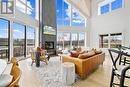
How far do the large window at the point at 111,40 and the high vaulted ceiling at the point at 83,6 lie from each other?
104 inches

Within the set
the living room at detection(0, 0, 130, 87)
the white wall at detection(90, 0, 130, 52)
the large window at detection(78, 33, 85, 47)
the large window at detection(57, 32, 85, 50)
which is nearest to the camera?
the living room at detection(0, 0, 130, 87)

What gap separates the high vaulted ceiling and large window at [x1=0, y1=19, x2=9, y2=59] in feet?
23.3

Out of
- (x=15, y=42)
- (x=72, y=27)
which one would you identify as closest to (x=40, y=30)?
(x=15, y=42)

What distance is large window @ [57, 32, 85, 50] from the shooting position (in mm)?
12584

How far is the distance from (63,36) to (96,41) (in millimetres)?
2994

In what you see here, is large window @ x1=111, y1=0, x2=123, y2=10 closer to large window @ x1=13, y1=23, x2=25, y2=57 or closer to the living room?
the living room

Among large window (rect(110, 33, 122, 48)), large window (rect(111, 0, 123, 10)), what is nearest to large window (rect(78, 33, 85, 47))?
large window (rect(110, 33, 122, 48))

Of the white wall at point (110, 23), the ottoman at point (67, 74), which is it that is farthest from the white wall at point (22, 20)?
the white wall at point (110, 23)

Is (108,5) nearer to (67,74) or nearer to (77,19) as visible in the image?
(77,19)

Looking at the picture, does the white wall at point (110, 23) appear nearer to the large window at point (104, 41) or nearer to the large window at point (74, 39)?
the large window at point (104, 41)

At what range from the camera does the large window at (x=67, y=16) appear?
41.0 ft

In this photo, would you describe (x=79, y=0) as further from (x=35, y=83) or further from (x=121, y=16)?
(x=35, y=83)

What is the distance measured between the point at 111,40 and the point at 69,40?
3782mm

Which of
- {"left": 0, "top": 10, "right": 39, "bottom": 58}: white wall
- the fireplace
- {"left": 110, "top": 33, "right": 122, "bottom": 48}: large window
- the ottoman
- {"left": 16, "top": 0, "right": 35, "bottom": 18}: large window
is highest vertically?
{"left": 16, "top": 0, "right": 35, "bottom": 18}: large window
